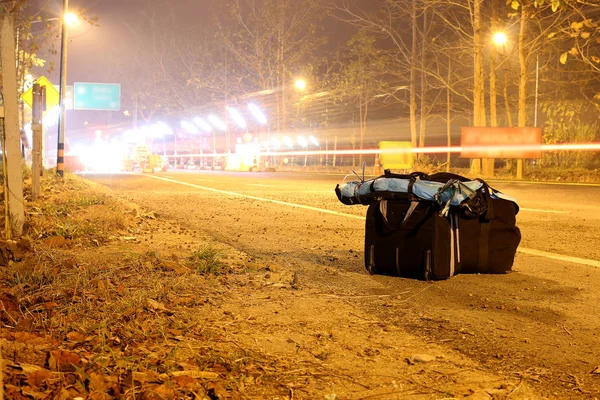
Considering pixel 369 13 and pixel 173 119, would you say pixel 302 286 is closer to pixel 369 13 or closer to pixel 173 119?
pixel 369 13

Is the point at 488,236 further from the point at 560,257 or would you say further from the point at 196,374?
the point at 196,374

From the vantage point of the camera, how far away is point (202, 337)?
4.15m

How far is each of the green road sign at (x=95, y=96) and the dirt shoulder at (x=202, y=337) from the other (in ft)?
164

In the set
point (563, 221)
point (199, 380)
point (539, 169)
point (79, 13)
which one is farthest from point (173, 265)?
point (539, 169)

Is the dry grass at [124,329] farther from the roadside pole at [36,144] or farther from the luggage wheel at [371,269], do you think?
the roadside pole at [36,144]

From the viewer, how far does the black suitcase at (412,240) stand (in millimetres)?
5812

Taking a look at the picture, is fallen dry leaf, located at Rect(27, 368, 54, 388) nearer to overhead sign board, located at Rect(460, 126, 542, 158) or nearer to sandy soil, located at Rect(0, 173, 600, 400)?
sandy soil, located at Rect(0, 173, 600, 400)

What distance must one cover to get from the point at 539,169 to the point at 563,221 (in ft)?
61.4

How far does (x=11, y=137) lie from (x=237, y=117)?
5391 cm

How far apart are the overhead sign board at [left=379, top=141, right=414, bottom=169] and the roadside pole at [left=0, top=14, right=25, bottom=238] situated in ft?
69.8

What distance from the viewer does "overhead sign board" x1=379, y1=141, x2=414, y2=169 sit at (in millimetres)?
28938

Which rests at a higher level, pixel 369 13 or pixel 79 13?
pixel 369 13

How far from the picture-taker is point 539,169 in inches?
1117

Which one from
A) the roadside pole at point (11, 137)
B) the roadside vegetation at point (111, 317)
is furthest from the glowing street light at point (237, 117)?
the roadside vegetation at point (111, 317)
